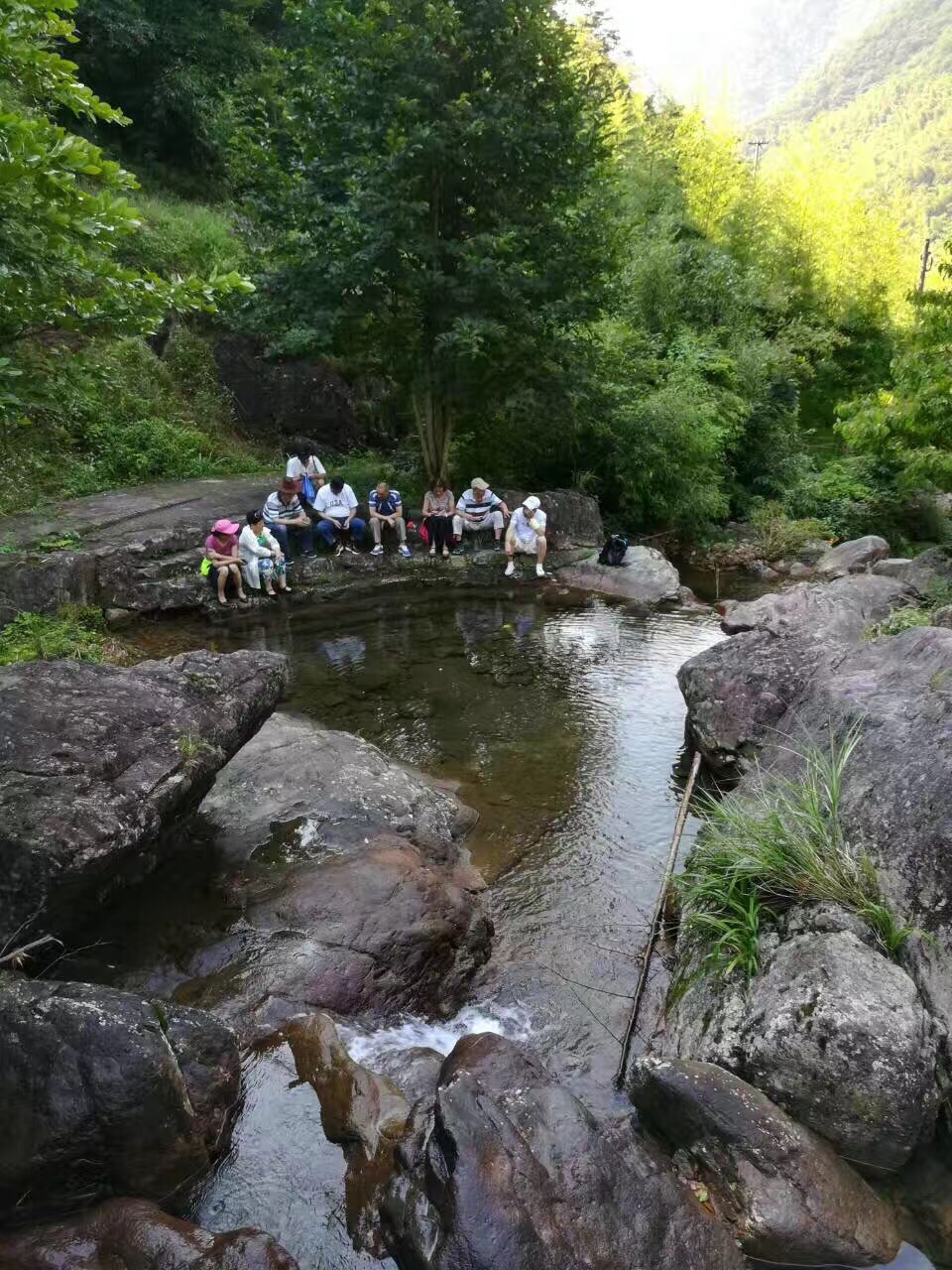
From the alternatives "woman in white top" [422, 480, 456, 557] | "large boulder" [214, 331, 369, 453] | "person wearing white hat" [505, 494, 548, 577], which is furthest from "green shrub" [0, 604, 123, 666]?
"large boulder" [214, 331, 369, 453]

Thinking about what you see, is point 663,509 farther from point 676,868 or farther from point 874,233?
point 874,233

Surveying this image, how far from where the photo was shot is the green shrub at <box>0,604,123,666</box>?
314 inches

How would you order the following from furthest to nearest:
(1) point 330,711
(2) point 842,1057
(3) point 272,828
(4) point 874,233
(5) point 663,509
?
(4) point 874,233
(5) point 663,509
(1) point 330,711
(3) point 272,828
(2) point 842,1057

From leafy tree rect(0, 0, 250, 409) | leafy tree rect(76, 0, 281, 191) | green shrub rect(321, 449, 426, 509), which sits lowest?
green shrub rect(321, 449, 426, 509)

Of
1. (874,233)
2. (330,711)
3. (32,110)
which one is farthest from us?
(874,233)

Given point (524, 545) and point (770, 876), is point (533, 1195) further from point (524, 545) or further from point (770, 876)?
point (524, 545)

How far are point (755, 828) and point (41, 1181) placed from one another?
12.6 feet

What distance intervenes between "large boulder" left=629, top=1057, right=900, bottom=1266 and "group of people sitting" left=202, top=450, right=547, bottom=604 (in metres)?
8.76

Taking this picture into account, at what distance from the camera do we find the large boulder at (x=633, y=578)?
40.5 feet

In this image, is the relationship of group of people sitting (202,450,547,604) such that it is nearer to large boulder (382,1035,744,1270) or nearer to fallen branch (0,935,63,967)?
fallen branch (0,935,63,967)

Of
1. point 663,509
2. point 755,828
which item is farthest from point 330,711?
point 663,509

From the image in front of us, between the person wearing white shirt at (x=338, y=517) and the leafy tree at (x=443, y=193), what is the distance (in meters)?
2.29

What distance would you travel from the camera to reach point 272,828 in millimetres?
5727

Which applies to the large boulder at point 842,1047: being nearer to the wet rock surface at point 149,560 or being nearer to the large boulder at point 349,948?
the large boulder at point 349,948
